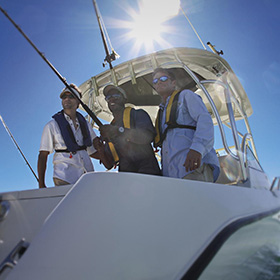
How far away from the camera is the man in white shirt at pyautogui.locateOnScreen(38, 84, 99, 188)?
180 centimetres

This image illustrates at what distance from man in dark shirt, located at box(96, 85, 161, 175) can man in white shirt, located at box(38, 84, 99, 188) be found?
0.21 meters

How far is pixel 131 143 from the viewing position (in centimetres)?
188

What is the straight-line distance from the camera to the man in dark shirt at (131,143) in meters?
1.83

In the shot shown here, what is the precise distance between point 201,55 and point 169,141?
1.36 metres

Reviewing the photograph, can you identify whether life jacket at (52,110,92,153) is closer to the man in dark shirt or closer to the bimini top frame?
the man in dark shirt

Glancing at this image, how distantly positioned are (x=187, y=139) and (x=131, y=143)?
45 centimetres

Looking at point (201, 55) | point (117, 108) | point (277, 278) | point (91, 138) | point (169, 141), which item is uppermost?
point (201, 55)

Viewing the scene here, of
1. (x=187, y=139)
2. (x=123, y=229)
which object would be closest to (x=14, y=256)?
(x=123, y=229)

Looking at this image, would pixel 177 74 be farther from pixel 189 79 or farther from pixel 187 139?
pixel 187 139

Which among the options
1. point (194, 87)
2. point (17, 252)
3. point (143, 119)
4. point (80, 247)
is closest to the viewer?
point (80, 247)

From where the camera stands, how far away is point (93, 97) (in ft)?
10.0

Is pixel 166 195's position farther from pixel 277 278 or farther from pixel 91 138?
pixel 277 278

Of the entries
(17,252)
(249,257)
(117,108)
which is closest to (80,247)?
(17,252)

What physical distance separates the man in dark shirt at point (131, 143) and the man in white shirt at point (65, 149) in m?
0.21
